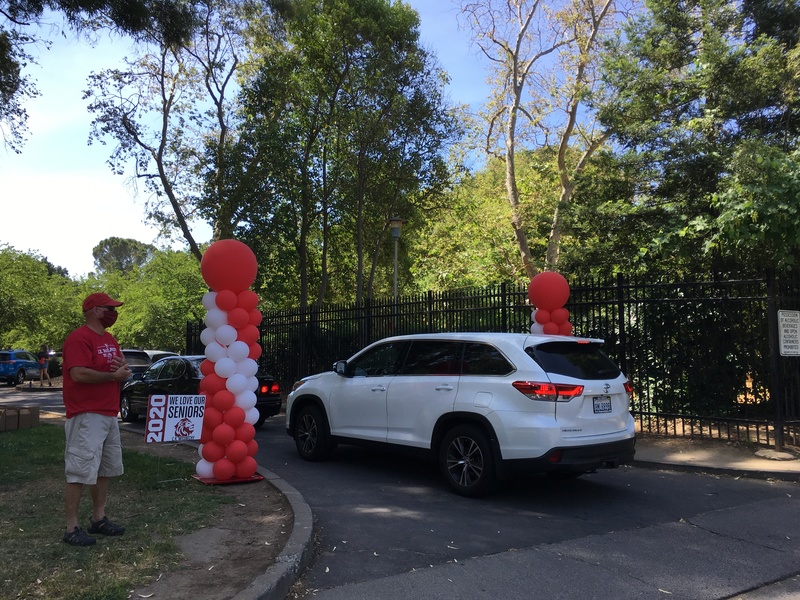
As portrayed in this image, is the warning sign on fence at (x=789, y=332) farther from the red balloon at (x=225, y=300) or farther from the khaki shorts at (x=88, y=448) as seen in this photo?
the khaki shorts at (x=88, y=448)

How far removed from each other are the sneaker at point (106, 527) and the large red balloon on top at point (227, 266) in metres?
3.10

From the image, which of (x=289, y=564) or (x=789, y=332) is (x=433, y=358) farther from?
(x=789, y=332)

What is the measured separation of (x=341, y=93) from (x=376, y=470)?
514 inches

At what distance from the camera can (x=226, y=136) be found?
20.7 m

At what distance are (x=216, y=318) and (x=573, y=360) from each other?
13.6ft

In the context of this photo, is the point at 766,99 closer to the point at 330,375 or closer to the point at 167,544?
the point at 330,375

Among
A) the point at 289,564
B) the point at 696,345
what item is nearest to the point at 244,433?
the point at 289,564

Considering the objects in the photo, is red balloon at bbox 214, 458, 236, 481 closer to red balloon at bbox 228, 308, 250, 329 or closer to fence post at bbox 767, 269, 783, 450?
red balloon at bbox 228, 308, 250, 329

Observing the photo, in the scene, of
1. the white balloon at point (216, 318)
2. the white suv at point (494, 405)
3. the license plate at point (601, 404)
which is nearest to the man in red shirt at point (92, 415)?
the white balloon at point (216, 318)

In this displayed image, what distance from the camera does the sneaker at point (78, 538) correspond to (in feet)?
15.4

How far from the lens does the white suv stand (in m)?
6.11

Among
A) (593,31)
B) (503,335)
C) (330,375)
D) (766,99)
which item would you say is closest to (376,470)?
(330,375)

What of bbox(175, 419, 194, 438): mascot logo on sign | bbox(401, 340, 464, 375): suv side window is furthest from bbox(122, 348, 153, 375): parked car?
bbox(401, 340, 464, 375): suv side window

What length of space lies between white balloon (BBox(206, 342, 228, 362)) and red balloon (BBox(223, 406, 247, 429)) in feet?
2.05
